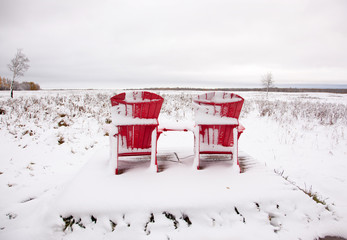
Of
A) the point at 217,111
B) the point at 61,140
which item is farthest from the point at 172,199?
the point at 61,140

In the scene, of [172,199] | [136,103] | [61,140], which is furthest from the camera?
[61,140]

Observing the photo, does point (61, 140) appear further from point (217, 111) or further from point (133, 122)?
point (217, 111)

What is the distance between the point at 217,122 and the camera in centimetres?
337

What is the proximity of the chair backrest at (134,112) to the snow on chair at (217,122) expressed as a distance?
0.80 metres

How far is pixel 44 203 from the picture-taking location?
3.16 m

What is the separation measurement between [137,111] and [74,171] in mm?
2920

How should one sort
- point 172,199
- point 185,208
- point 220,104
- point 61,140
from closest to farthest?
point 185,208 → point 172,199 → point 220,104 → point 61,140

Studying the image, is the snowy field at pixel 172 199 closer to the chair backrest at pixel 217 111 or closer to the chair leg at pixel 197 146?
the chair leg at pixel 197 146

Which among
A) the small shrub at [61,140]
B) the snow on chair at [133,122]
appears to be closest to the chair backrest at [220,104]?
the snow on chair at [133,122]

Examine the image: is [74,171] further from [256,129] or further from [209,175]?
[256,129]

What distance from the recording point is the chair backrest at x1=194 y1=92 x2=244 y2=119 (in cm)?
335

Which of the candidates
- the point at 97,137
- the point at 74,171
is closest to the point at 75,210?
the point at 74,171

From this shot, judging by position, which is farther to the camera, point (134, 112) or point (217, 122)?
point (217, 122)

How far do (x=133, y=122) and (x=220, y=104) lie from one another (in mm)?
1575
